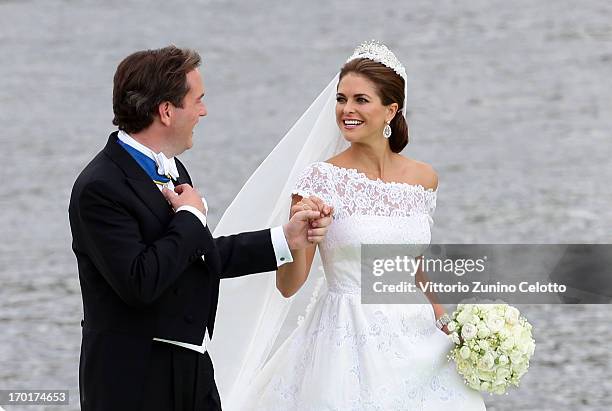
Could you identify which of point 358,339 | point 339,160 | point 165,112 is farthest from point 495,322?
point 165,112

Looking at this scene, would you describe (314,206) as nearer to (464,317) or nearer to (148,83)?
(464,317)

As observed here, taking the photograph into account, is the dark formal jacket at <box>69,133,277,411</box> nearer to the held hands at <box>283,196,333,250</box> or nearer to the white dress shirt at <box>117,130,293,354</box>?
the white dress shirt at <box>117,130,293,354</box>

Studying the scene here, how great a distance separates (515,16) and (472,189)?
22.7 ft

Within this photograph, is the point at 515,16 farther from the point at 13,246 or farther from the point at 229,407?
the point at 229,407

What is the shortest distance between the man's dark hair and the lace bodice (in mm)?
981

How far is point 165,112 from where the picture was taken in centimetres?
360

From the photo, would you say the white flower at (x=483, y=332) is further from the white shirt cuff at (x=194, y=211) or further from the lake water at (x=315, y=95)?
the lake water at (x=315, y=95)

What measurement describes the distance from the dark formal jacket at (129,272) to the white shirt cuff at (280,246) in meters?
0.28

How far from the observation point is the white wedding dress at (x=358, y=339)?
14.0 feet

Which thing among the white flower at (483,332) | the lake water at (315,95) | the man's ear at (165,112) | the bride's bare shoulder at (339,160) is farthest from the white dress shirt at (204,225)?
the lake water at (315,95)

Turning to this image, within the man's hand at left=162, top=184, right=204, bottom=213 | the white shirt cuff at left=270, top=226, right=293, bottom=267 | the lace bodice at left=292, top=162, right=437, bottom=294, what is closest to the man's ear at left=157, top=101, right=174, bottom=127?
the man's hand at left=162, top=184, right=204, bottom=213

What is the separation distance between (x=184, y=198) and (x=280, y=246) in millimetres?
477

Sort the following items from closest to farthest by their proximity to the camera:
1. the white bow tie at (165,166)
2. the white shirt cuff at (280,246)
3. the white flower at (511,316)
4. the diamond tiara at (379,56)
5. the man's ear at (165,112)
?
the man's ear at (165,112)
the white bow tie at (165,166)
the white shirt cuff at (280,246)
the white flower at (511,316)
the diamond tiara at (379,56)

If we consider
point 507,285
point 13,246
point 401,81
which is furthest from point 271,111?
point 401,81
